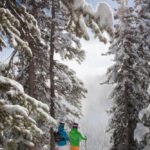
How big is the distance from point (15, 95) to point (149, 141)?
7135mm

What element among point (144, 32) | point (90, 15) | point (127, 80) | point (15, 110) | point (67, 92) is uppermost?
Result: point (144, 32)

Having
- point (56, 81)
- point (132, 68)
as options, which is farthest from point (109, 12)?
point (132, 68)

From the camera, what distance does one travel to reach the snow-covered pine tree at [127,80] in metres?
13.7

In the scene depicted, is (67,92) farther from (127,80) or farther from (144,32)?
(144,32)

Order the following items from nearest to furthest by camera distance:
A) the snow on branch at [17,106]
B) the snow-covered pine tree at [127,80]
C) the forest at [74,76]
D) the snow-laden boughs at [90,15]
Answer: the snow on branch at [17,106] < the snow-laden boughs at [90,15] < the forest at [74,76] < the snow-covered pine tree at [127,80]

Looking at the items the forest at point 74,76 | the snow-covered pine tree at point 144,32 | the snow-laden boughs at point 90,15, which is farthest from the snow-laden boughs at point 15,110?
the snow-covered pine tree at point 144,32

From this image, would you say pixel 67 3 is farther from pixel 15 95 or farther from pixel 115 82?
pixel 115 82

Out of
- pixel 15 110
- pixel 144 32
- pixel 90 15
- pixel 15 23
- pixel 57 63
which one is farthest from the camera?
pixel 144 32

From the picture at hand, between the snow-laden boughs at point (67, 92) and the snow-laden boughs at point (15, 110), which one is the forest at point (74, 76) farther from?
the snow-laden boughs at point (15, 110)

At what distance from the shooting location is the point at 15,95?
9.79 feet

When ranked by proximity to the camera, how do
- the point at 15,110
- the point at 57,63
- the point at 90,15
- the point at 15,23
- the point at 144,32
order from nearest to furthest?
the point at 15,110
the point at 90,15
the point at 15,23
the point at 57,63
the point at 144,32

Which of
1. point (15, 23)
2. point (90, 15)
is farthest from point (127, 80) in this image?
point (15, 23)

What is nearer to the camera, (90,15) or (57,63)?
(90,15)

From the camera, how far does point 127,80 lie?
13492 mm
